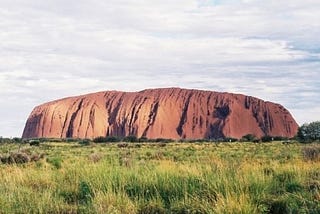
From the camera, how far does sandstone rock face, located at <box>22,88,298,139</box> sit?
154125mm

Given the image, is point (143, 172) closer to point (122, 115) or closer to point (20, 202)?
point (20, 202)

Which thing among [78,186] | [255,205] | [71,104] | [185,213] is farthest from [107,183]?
[71,104]

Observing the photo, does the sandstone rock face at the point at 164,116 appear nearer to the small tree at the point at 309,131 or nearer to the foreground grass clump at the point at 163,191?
the small tree at the point at 309,131

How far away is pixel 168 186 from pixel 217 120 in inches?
5791

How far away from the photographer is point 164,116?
15712 centimetres

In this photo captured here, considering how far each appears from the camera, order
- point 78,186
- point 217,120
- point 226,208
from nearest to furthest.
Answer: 1. point 226,208
2. point 78,186
3. point 217,120

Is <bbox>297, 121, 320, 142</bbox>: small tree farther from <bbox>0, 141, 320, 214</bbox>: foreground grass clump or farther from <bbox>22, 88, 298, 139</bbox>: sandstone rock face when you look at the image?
<bbox>0, 141, 320, 214</bbox>: foreground grass clump

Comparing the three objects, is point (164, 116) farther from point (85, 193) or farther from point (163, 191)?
point (163, 191)

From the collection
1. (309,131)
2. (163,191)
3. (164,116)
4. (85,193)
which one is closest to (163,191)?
(163,191)

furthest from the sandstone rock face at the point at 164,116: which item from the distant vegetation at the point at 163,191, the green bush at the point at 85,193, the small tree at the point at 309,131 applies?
the green bush at the point at 85,193

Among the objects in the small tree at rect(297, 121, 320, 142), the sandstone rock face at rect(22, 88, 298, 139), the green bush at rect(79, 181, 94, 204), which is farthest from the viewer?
the sandstone rock face at rect(22, 88, 298, 139)

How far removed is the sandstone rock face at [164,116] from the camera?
506 feet

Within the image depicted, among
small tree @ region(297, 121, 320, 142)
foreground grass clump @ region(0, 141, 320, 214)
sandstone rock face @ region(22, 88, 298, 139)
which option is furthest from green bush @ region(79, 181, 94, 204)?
sandstone rock face @ region(22, 88, 298, 139)

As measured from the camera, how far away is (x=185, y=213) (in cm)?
825
